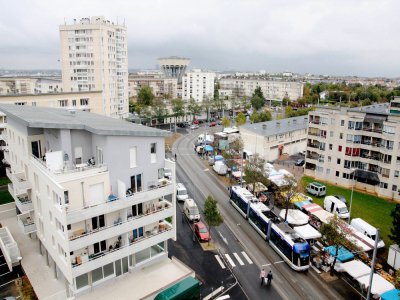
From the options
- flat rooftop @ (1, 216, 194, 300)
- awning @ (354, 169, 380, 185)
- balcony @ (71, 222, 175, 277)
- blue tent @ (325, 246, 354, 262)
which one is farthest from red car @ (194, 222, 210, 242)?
awning @ (354, 169, 380, 185)

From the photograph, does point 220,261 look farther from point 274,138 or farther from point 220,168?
point 274,138

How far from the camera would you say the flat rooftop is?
22.9m

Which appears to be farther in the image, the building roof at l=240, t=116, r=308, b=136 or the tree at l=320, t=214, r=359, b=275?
the building roof at l=240, t=116, r=308, b=136

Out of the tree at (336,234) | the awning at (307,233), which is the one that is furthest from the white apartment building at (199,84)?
the tree at (336,234)

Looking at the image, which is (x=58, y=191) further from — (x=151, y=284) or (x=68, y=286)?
(x=151, y=284)

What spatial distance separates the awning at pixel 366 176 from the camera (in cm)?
4653

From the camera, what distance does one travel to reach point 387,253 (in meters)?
32.3

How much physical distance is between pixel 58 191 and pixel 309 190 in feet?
122

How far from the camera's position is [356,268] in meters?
27.8

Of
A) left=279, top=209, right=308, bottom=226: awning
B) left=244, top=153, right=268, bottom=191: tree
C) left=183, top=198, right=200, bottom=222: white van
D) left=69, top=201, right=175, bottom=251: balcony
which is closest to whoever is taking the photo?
left=69, top=201, right=175, bottom=251: balcony

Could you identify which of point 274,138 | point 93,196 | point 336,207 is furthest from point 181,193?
point 274,138

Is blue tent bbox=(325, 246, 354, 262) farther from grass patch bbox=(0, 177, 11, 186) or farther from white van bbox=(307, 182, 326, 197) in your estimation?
grass patch bbox=(0, 177, 11, 186)

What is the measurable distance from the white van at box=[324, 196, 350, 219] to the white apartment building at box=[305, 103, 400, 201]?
934 cm

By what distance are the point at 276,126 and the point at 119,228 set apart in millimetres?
53270
